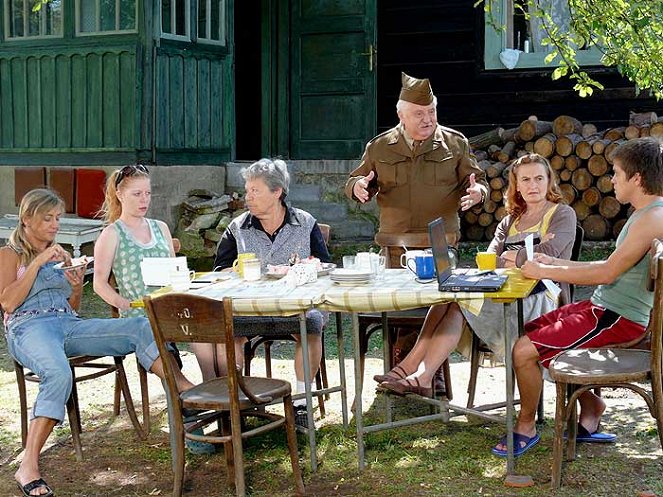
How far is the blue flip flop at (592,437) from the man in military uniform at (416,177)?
2.96 feet

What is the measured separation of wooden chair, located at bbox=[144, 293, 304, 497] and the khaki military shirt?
1633mm

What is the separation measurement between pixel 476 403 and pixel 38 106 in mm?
5854

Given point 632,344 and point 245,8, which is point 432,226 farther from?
point 245,8

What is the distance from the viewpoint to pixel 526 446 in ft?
13.3

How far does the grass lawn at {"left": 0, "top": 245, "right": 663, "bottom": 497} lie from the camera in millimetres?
3828

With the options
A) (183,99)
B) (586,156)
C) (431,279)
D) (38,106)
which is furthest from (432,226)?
(38,106)

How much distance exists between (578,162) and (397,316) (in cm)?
453

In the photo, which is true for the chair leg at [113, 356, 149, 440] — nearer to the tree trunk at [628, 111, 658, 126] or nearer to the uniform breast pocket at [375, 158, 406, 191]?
the uniform breast pocket at [375, 158, 406, 191]

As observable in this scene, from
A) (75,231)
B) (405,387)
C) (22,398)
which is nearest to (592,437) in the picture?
(405,387)

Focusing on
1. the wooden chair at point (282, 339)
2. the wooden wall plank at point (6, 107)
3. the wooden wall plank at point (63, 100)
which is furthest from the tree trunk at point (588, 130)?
the wooden wall plank at point (6, 107)

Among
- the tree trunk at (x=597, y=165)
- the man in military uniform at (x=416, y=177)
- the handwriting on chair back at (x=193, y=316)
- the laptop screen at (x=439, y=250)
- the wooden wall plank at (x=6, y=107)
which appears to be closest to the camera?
the handwriting on chair back at (x=193, y=316)

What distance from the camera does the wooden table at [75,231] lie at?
8.38 meters

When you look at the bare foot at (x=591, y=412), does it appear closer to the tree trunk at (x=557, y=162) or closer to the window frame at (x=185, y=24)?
the tree trunk at (x=557, y=162)

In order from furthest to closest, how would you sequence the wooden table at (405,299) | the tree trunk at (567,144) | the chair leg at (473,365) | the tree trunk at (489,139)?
the tree trunk at (489,139), the tree trunk at (567,144), the chair leg at (473,365), the wooden table at (405,299)
